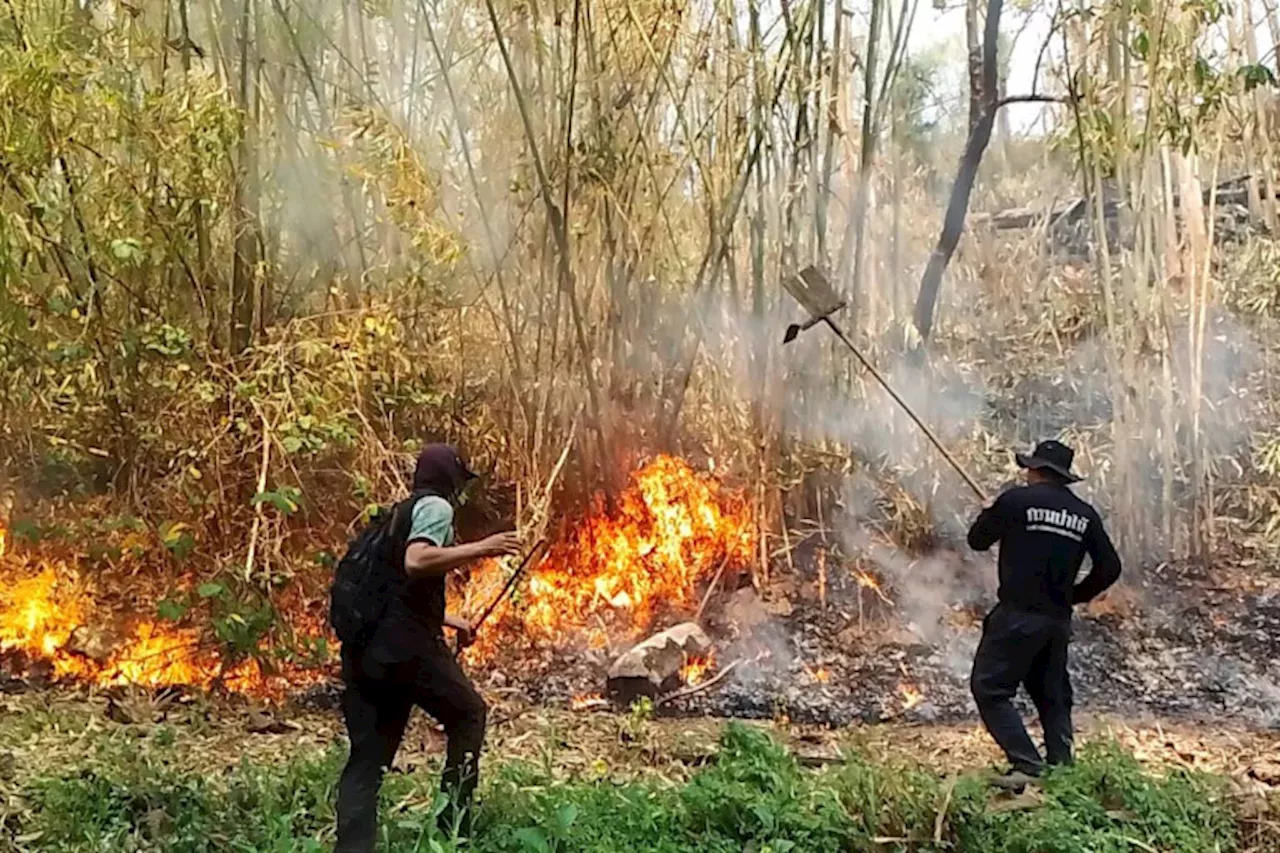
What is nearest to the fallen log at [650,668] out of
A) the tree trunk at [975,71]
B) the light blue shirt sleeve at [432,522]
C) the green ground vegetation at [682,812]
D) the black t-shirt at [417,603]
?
the green ground vegetation at [682,812]

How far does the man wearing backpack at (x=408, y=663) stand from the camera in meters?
2.78

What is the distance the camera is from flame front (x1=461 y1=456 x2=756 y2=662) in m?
5.20

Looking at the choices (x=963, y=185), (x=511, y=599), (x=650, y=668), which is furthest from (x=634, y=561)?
(x=963, y=185)

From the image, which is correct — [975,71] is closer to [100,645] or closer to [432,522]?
[432,522]

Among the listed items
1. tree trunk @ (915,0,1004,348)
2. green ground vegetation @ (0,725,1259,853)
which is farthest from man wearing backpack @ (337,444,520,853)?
tree trunk @ (915,0,1004,348)

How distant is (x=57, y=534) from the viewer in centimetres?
481

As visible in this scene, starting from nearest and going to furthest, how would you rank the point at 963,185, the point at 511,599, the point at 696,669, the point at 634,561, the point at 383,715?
the point at 383,715, the point at 696,669, the point at 511,599, the point at 634,561, the point at 963,185

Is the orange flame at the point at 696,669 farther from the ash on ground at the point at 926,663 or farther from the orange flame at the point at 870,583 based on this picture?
the orange flame at the point at 870,583

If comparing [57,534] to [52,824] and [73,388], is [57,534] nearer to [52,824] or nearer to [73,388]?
[73,388]

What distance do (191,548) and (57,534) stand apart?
2.34 ft

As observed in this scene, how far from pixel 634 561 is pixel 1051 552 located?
7.87ft

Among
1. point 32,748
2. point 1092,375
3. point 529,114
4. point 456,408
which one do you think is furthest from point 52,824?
point 1092,375

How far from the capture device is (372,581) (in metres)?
2.82

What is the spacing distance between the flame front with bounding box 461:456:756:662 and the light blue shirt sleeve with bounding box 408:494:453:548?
7.74 ft
